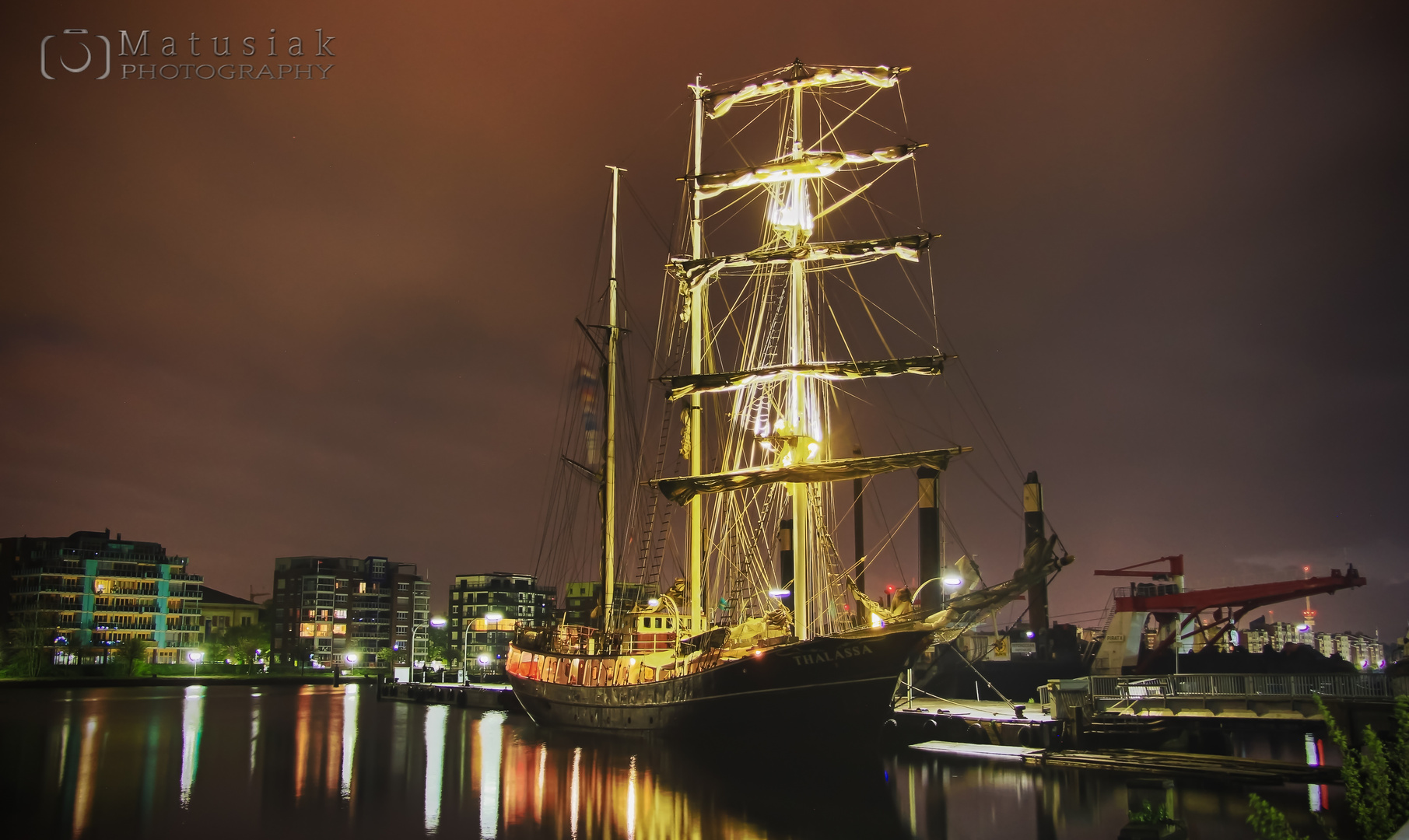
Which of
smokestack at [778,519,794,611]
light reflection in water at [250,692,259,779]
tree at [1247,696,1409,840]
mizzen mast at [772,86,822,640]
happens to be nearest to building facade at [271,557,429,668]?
light reflection in water at [250,692,259,779]

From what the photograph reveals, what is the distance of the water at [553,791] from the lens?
25125mm

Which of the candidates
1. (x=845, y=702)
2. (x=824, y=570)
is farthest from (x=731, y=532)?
(x=845, y=702)

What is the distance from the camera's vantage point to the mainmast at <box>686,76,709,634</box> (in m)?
45.2

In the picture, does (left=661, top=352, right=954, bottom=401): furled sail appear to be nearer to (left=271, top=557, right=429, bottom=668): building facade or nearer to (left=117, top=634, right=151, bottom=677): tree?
(left=117, top=634, right=151, bottom=677): tree

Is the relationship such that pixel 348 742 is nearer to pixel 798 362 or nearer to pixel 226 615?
pixel 798 362

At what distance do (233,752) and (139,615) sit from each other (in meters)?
111

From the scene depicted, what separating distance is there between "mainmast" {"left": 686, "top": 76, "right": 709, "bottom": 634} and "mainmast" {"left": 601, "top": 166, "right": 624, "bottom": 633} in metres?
5.56

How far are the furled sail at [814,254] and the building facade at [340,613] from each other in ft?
464

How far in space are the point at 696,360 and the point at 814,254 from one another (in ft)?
27.7

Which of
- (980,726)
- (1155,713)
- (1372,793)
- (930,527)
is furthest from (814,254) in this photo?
(1372,793)

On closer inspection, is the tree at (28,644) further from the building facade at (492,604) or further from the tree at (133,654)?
the building facade at (492,604)

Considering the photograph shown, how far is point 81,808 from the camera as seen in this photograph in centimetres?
2953

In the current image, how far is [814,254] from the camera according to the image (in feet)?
136

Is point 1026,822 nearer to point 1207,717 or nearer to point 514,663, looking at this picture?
point 1207,717
